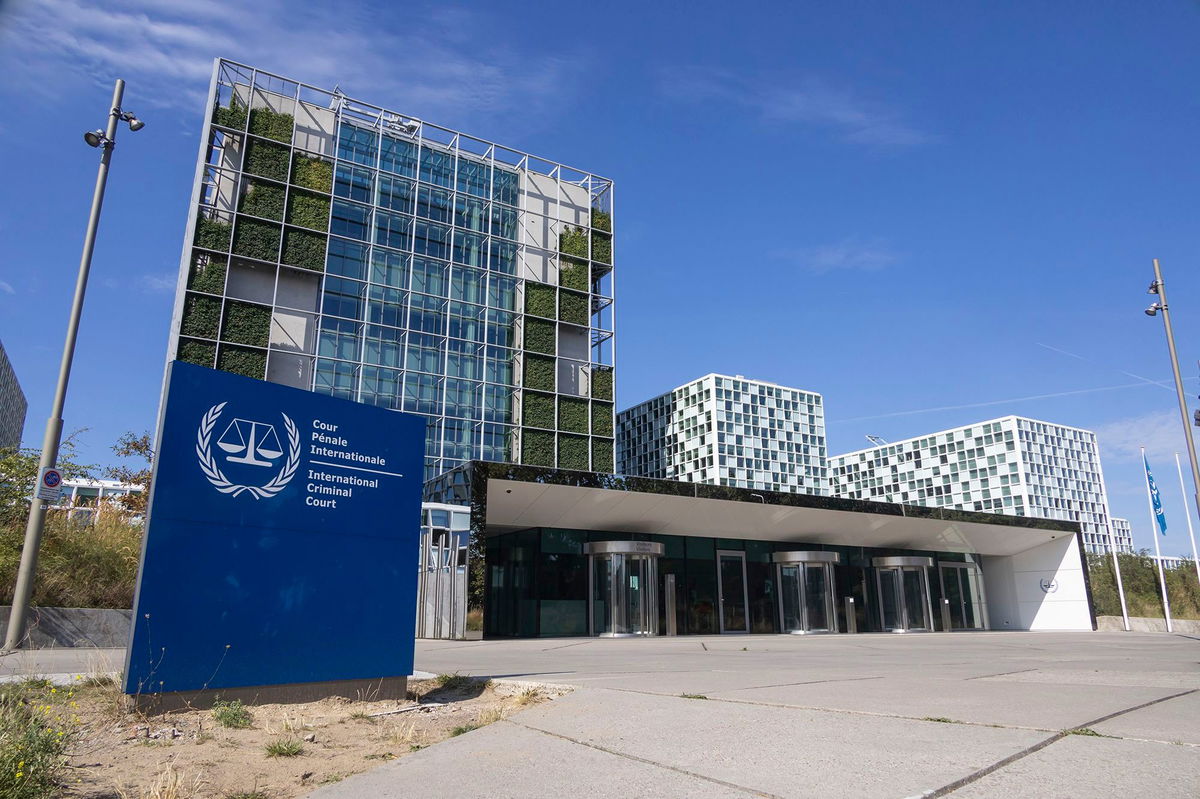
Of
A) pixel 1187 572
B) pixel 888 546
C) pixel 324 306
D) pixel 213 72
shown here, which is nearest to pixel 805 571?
pixel 888 546

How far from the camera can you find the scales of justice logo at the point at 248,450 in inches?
239

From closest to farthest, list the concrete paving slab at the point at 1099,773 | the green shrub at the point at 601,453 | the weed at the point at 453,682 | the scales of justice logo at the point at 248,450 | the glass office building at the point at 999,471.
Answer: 1. the concrete paving slab at the point at 1099,773
2. the scales of justice logo at the point at 248,450
3. the weed at the point at 453,682
4. the green shrub at the point at 601,453
5. the glass office building at the point at 999,471

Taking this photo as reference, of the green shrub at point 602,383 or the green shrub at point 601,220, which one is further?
the green shrub at point 601,220

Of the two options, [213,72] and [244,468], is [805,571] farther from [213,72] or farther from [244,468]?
[213,72]

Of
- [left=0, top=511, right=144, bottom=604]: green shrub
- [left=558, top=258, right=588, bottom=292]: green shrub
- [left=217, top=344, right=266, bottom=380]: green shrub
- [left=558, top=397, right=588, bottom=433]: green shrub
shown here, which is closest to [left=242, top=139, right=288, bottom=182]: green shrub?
[left=217, top=344, right=266, bottom=380]: green shrub

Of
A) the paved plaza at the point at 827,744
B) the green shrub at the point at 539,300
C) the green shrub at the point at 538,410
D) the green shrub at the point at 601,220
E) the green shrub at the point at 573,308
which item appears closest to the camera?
the paved plaza at the point at 827,744

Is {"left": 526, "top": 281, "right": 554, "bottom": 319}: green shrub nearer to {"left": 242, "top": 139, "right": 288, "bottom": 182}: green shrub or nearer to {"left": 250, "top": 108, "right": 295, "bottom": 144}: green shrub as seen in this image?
{"left": 242, "top": 139, "right": 288, "bottom": 182}: green shrub

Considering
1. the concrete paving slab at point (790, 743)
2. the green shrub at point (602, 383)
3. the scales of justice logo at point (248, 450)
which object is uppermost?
the green shrub at point (602, 383)

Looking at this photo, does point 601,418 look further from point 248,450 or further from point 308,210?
point 248,450

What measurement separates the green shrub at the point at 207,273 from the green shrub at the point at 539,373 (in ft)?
57.9

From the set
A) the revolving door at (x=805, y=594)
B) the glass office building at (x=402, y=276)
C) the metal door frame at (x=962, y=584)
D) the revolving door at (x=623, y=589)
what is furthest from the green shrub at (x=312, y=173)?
the metal door frame at (x=962, y=584)

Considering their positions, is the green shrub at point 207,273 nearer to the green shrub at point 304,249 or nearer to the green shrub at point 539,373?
the green shrub at point 304,249

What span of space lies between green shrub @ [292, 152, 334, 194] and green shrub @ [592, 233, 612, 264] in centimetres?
1738

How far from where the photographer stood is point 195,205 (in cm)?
4097
